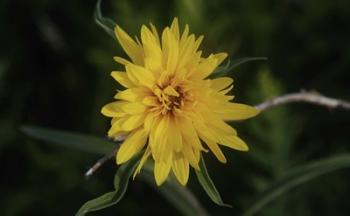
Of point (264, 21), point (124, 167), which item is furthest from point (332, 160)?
point (264, 21)

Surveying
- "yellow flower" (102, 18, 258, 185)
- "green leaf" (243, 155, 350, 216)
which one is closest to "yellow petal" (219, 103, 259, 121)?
"yellow flower" (102, 18, 258, 185)

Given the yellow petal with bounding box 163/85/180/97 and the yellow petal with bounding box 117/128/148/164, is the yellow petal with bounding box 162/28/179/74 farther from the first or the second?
the yellow petal with bounding box 117/128/148/164

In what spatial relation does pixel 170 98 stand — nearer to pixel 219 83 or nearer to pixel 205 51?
pixel 219 83

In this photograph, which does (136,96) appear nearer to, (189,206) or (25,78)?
(189,206)

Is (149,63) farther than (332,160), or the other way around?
(332,160)

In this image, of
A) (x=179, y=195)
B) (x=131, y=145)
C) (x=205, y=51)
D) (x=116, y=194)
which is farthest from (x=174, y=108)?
(x=205, y=51)

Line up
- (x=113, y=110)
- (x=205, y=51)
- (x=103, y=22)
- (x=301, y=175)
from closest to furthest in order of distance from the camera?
(x=113, y=110)
(x=103, y=22)
(x=301, y=175)
(x=205, y=51)
